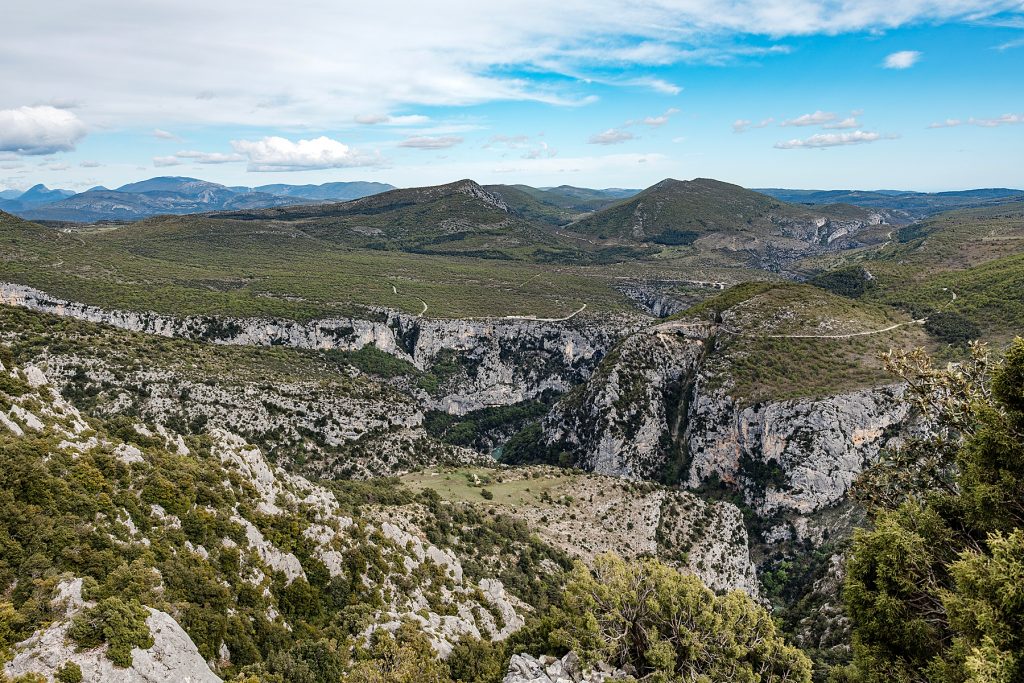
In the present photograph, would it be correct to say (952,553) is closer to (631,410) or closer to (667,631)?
(667,631)

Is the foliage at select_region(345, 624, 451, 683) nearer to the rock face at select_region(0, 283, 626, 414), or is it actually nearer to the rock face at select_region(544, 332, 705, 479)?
the rock face at select_region(544, 332, 705, 479)

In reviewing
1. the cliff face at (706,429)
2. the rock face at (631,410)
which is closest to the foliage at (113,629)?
the cliff face at (706,429)

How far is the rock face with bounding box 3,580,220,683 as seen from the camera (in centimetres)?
1337

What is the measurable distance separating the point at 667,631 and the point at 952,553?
467 inches

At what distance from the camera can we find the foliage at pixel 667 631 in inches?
870

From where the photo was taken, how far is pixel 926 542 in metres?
20.0

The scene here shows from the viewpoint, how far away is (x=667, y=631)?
24.4 meters

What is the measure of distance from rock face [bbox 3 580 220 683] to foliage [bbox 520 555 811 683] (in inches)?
548

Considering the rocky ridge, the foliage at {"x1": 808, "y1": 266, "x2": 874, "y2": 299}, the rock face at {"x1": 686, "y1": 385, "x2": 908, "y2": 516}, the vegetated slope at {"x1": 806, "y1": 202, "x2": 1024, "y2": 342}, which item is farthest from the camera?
the foliage at {"x1": 808, "y1": 266, "x2": 874, "y2": 299}

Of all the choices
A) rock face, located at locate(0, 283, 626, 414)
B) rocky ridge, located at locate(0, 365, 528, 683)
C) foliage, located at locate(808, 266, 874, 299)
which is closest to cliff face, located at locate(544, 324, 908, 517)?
rock face, located at locate(0, 283, 626, 414)

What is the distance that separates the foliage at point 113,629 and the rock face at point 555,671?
1288 centimetres

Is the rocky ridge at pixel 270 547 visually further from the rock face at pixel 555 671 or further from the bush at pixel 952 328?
the bush at pixel 952 328

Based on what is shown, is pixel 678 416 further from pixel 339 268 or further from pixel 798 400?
pixel 339 268

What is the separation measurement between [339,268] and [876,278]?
161004mm
